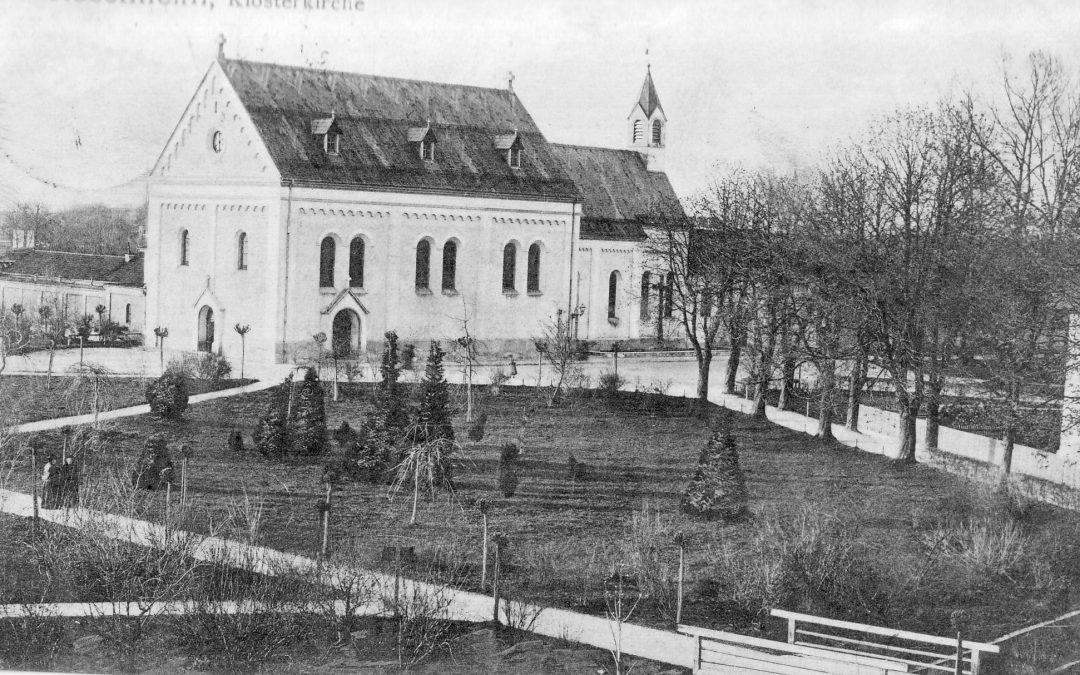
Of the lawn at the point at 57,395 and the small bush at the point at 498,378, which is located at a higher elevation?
the small bush at the point at 498,378

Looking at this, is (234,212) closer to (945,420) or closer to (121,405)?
(121,405)

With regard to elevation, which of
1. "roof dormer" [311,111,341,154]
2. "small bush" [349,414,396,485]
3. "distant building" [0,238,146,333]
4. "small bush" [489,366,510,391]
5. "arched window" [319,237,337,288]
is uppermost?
"roof dormer" [311,111,341,154]

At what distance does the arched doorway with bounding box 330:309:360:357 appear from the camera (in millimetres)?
11078

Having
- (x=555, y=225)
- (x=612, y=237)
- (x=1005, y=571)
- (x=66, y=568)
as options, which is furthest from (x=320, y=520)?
(x=612, y=237)

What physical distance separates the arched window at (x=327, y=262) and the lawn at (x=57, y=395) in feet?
6.31

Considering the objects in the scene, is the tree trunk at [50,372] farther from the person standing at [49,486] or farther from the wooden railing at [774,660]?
the wooden railing at [774,660]

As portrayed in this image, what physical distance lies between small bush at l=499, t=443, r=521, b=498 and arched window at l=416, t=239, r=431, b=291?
8.21ft

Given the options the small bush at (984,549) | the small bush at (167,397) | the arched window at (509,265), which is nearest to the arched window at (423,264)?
the arched window at (509,265)

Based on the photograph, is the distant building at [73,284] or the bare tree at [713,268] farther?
the bare tree at [713,268]

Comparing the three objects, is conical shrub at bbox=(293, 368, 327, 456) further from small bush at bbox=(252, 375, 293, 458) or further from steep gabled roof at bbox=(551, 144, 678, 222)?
steep gabled roof at bbox=(551, 144, 678, 222)

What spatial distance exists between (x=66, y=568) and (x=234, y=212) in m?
3.66

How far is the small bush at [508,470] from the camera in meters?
9.95

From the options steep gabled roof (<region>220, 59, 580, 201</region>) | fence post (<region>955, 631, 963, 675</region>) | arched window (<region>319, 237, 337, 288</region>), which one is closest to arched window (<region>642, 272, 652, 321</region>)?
steep gabled roof (<region>220, 59, 580, 201</region>)

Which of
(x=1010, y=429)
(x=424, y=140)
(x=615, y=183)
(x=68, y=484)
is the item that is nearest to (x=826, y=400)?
(x=1010, y=429)
